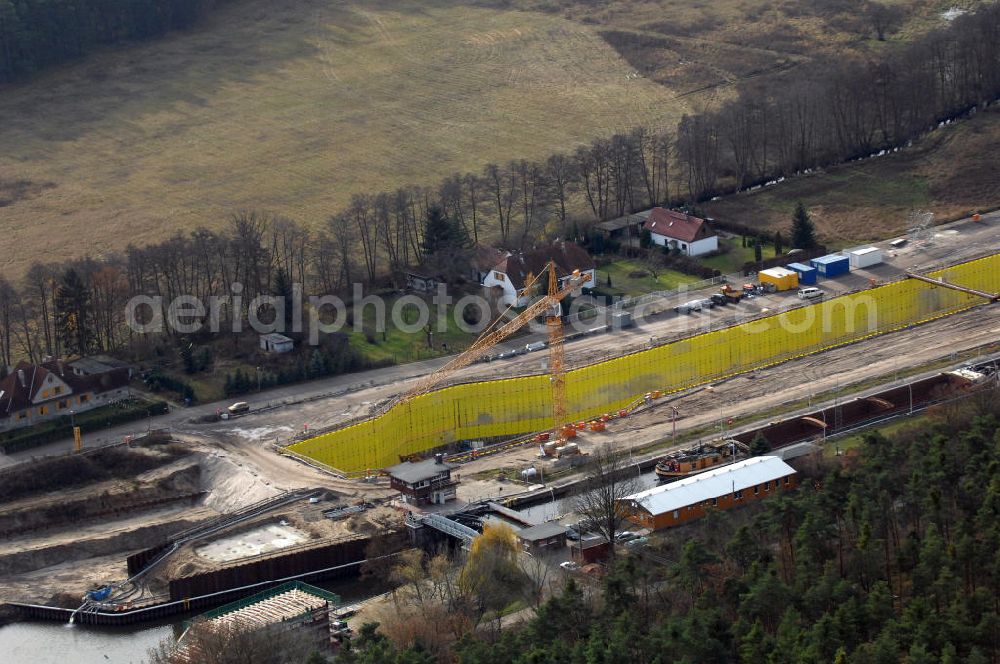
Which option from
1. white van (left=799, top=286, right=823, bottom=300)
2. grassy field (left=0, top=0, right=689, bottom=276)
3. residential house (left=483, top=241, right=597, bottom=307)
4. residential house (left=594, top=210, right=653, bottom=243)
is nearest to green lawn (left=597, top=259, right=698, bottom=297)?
residential house (left=483, top=241, right=597, bottom=307)

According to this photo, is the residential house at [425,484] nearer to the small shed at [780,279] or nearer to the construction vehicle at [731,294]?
the construction vehicle at [731,294]

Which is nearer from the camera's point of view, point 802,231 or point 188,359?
point 188,359

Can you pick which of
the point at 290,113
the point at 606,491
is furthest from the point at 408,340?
the point at 290,113

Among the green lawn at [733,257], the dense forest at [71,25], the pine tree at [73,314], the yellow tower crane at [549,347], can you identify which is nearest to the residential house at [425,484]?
the yellow tower crane at [549,347]

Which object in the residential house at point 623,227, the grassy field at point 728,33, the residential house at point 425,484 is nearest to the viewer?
the residential house at point 425,484

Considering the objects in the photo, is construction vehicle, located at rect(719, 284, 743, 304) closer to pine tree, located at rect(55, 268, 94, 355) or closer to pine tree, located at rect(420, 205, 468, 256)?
pine tree, located at rect(420, 205, 468, 256)

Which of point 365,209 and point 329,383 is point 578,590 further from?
point 365,209

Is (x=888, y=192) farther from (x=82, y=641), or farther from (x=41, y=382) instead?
(x=82, y=641)
